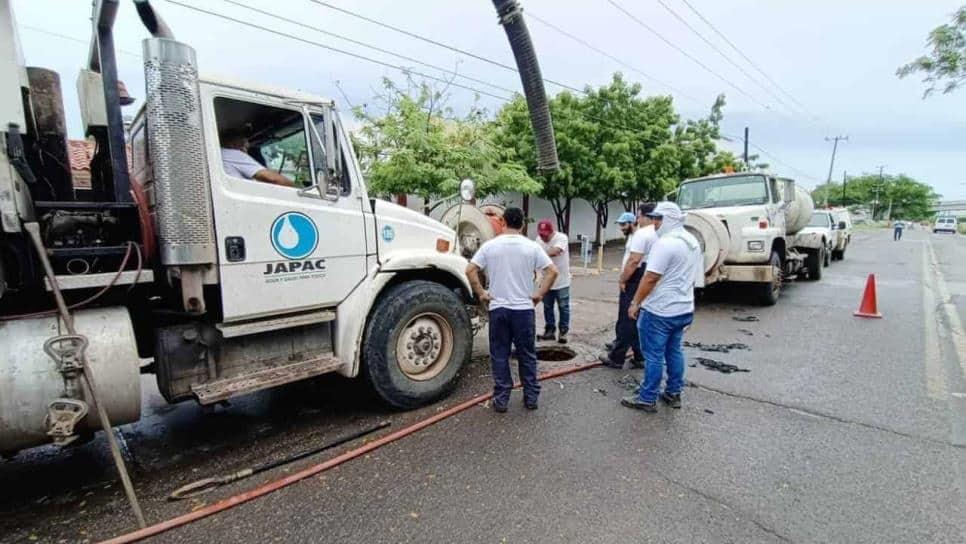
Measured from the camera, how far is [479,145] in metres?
12.2

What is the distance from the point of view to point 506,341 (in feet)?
13.0

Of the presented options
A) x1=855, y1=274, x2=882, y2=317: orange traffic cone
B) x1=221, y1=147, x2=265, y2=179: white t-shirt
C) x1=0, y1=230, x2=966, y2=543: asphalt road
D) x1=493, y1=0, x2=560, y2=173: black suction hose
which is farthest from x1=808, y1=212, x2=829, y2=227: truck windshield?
x1=221, y1=147, x2=265, y2=179: white t-shirt

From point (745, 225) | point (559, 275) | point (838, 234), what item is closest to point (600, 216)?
point (838, 234)

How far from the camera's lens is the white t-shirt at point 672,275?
154 inches

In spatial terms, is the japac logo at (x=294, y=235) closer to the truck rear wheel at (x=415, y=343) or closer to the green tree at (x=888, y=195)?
the truck rear wheel at (x=415, y=343)

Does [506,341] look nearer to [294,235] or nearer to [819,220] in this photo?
[294,235]

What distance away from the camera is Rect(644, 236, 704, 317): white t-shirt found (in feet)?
12.8

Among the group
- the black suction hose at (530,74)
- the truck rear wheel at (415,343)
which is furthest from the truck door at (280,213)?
the black suction hose at (530,74)

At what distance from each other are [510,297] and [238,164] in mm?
2179

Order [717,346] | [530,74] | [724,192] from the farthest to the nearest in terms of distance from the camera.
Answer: [724,192], [717,346], [530,74]

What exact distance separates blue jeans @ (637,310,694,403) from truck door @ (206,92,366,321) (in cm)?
243

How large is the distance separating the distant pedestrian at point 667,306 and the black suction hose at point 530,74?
126cm

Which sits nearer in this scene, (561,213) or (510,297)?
(510,297)

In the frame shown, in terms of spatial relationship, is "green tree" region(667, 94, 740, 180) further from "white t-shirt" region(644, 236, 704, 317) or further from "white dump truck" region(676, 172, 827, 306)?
"white t-shirt" region(644, 236, 704, 317)
